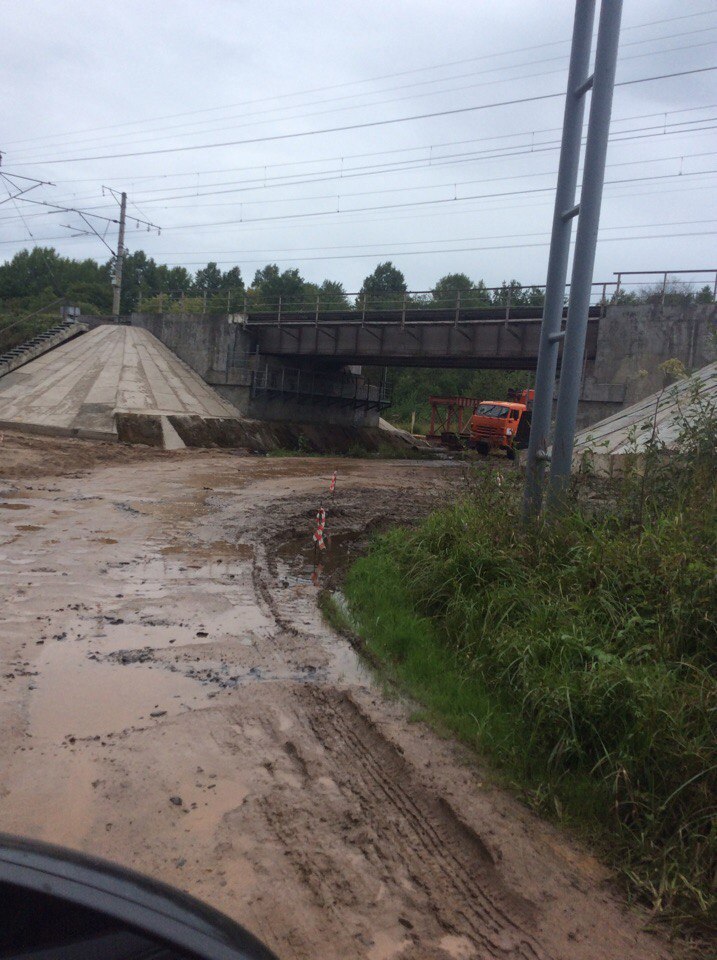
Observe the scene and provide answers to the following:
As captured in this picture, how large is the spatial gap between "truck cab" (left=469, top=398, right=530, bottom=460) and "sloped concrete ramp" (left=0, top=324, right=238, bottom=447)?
12.3m

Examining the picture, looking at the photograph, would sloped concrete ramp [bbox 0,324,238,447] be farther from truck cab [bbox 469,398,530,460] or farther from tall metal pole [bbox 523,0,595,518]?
tall metal pole [bbox 523,0,595,518]

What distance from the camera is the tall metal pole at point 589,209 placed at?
8.04 m

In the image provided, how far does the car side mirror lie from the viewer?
1636 mm

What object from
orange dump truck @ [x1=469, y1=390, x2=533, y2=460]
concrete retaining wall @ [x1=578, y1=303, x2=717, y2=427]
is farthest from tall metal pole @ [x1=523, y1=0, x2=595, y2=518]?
orange dump truck @ [x1=469, y1=390, x2=533, y2=460]

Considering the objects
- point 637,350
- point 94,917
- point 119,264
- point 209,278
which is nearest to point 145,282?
point 209,278

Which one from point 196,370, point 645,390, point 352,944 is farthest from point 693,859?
point 196,370

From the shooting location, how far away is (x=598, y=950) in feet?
11.3

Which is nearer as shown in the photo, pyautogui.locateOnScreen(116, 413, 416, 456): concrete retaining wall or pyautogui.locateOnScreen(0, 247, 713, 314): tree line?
pyautogui.locateOnScreen(116, 413, 416, 456): concrete retaining wall

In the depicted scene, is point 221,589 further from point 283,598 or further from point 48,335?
point 48,335

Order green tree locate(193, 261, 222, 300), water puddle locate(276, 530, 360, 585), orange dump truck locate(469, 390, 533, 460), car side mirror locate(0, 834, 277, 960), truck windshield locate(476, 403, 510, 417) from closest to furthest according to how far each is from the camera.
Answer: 1. car side mirror locate(0, 834, 277, 960)
2. water puddle locate(276, 530, 360, 585)
3. orange dump truck locate(469, 390, 533, 460)
4. truck windshield locate(476, 403, 510, 417)
5. green tree locate(193, 261, 222, 300)

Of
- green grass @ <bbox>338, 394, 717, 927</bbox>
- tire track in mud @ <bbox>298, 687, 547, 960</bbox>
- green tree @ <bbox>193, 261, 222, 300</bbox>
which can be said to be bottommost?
tire track in mud @ <bbox>298, 687, 547, 960</bbox>

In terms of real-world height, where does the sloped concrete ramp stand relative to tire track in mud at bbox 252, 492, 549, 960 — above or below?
above

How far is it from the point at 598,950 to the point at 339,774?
188cm

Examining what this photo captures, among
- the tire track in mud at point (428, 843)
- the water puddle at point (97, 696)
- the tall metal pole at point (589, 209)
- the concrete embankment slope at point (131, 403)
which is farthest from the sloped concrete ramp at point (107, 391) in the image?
the tire track in mud at point (428, 843)
